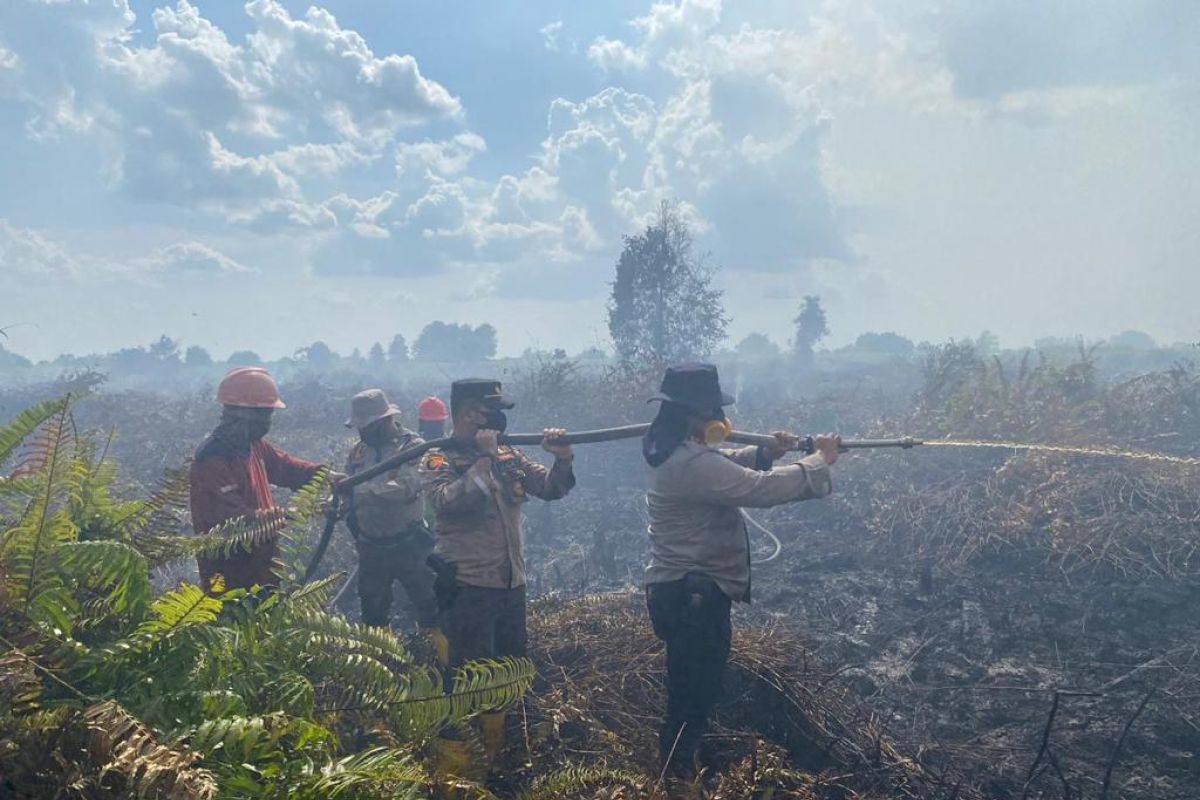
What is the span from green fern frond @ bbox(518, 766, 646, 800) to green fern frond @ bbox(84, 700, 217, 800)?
3.71 ft

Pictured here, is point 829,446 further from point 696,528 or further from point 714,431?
point 696,528

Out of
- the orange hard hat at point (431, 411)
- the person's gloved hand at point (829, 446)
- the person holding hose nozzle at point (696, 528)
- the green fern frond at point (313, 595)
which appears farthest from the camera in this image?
the orange hard hat at point (431, 411)

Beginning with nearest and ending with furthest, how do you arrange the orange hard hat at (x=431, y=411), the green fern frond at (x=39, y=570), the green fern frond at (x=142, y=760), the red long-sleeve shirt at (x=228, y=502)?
the green fern frond at (x=142, y=760) → the green fern frond at (x=39, y=570) → the red long-sleeve shirt at (x=228, y=502) → the orange hard hat at (x=431, y=411)

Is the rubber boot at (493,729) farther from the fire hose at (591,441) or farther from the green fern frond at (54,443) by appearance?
the green fern frond at (54,443)

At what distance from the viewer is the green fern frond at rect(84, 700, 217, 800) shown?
1.56 meters

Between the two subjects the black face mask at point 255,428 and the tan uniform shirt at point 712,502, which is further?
the black face mask at point 255,428

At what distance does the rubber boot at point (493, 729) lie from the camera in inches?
151

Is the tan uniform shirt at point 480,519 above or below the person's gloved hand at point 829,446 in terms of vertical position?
below

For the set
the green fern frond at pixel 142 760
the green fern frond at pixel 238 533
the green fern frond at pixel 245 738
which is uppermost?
the green fern frond at pixel 238 533

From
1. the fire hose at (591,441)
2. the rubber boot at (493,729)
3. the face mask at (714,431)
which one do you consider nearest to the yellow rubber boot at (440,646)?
the rubber boot at (493,729)

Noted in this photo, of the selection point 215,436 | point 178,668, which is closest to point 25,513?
point 178,668

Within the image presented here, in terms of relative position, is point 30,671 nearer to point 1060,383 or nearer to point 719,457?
point 719,457

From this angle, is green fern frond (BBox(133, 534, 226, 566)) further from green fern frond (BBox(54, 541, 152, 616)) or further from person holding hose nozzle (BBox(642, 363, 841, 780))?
person holding hose nozzle (BBox(642, 363, 841, 780))

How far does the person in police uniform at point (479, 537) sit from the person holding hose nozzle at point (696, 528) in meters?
0.87
